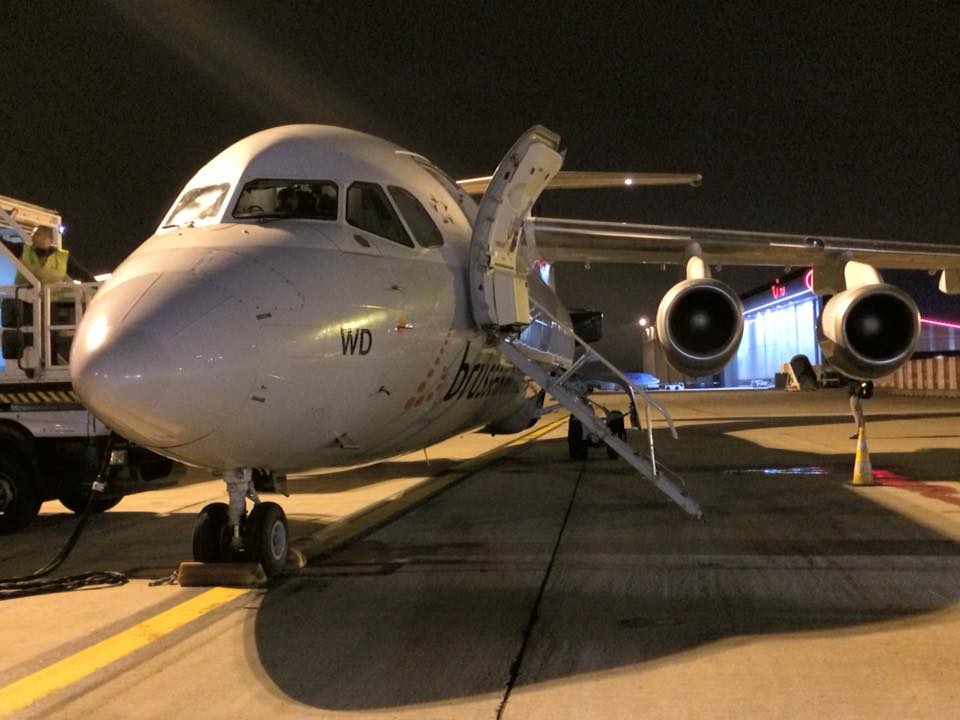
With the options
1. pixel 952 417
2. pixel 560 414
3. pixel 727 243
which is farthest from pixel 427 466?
pixel 560 414

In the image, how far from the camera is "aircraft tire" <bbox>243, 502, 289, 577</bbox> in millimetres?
6359

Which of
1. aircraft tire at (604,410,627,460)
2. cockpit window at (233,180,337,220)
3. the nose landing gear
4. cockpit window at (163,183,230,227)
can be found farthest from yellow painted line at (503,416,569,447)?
cockpit window at (233,180,337,220)

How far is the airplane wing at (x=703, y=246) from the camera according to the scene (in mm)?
12117

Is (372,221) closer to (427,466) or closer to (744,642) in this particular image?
(744,642)

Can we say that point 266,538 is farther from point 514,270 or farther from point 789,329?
point 789,329

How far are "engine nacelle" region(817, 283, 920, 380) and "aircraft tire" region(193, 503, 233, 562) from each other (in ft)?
24.1

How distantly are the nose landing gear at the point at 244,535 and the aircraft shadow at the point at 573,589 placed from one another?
0.30 meters

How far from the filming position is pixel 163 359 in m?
4.48

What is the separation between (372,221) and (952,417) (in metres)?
21.1

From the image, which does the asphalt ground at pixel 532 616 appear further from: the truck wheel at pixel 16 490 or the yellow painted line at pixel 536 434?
the yellow painted line at pixel 536 434

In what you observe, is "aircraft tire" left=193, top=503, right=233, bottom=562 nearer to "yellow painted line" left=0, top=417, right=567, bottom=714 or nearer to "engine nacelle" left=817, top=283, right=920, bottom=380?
"yellow painted line" left=0, top=417, right=567, bottom=714

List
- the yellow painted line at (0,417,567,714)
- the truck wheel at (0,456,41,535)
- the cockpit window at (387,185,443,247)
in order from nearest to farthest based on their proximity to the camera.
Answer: the yellow painted line at (0,417,567,714) < the cockpit window at (387,185,443,247) < the truck wheel at (0,456,41,535)

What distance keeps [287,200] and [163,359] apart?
6.78ft

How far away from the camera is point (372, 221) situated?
20.9 feet
